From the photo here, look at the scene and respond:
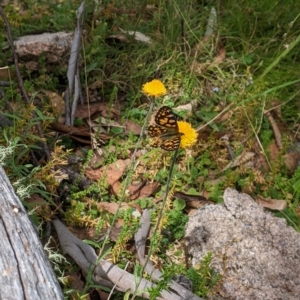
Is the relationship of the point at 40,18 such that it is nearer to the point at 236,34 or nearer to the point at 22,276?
the point at 236,34

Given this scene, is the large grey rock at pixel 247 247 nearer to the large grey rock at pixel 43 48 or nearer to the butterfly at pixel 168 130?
the butterfly at pixel 168 130

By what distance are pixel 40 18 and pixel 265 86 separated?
1.90 meters

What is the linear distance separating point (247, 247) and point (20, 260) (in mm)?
1502

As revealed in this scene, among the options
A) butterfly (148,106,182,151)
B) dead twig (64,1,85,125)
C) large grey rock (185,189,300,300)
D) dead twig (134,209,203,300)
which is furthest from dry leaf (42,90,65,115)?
butterfly (148,106,182,151)

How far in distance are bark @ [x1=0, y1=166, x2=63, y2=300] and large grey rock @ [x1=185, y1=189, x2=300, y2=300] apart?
1.12m

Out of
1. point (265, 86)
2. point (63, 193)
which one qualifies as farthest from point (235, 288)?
point (265, 86)

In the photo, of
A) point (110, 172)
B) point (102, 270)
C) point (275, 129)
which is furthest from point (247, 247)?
point (275, 129)

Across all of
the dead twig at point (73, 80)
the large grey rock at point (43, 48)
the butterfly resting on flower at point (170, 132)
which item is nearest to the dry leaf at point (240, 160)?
the dead twig at point (73, 80)

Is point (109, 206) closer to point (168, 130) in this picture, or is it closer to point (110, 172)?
point (110, 172)

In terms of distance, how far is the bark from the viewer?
1.99 m

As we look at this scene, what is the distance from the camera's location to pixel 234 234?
10.7 ft

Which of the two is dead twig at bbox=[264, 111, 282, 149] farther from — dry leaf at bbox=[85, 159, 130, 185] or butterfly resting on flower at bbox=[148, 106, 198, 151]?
butterfly resting on flower at bbox=[148, 106, 198, 151]

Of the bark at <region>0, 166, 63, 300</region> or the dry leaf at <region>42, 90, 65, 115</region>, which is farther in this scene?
the dry leaf at <region>42, 90, 65, 115</region>

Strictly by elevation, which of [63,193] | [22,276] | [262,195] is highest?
[22,276]
